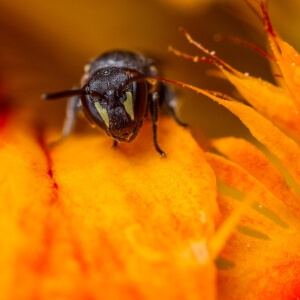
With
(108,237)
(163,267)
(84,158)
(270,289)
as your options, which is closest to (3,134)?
(84,158)

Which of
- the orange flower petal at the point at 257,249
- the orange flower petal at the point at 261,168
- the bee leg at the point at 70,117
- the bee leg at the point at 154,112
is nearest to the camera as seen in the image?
the orange flower petal at the point at 257,249

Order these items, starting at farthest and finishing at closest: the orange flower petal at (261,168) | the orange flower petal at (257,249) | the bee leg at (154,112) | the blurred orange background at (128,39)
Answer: the blurred orange background at (128,39), the bee leg at (154,112), the orange flower petal at (261,168), the orange flower petal at (257,249)

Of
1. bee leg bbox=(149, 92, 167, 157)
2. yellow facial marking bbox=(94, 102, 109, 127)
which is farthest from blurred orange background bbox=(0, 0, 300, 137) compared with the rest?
yellow facial marking bbox=(94, 102, 109, 127)

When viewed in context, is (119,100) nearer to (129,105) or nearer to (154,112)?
(129,105)

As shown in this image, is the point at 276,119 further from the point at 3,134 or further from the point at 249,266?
the point at 3,134

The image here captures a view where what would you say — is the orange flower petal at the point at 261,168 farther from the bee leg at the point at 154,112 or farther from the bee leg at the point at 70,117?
the bee leg at the point at 70,117

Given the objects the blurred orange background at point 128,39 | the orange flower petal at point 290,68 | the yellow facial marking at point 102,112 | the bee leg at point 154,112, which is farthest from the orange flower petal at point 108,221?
the blurred orange background at point 128,39
